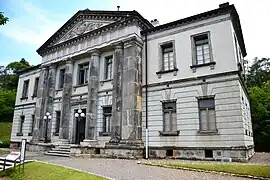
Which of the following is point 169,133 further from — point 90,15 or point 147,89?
point 90,15

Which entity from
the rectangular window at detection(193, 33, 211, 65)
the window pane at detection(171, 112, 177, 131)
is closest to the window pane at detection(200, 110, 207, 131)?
the window pane at detection(171, 112, 177, 131)

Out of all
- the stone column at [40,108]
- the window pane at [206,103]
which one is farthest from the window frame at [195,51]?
the stone column at [40,108]

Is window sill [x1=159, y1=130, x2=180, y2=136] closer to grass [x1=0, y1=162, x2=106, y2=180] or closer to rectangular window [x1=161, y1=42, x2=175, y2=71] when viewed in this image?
rectangular window [x1=161, y1=42, x2=175, y2=71]

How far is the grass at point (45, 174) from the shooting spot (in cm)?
863

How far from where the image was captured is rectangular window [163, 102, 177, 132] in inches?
613

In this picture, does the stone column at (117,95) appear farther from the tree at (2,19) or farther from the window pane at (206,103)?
the tree at (2,19)

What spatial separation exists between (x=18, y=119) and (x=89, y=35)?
46.6 feet

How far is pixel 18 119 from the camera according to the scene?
2689 cm

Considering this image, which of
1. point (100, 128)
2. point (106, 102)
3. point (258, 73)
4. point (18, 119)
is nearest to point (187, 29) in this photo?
point (106, 102)

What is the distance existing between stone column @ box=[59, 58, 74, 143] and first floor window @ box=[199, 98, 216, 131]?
11.3 meters

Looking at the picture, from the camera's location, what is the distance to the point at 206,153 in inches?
550

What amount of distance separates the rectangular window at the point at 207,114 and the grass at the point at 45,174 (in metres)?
8.28

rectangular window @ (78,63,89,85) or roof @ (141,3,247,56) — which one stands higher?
roof @ (141,3,247,56)

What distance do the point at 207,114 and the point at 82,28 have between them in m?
13.6
